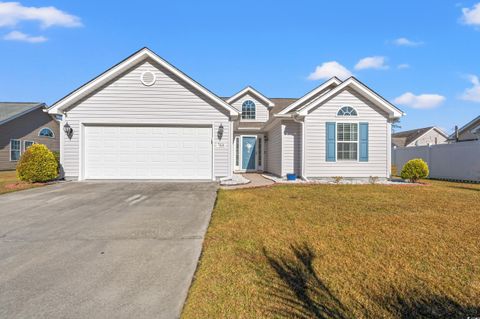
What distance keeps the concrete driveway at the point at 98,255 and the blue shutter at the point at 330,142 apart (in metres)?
7.39

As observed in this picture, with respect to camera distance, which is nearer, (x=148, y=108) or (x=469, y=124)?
(x=148, y=108)

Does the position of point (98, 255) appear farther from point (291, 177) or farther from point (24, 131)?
point (24, 131)

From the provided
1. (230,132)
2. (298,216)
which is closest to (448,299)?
(298,216)

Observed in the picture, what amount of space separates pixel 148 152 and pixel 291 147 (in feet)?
22.2

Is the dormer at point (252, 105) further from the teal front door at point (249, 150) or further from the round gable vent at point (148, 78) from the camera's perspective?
the round gable vent at point (148, 78)

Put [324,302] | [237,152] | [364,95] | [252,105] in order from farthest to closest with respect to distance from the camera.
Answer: [252,105]
[237,152]
[364,95]
[324,302]

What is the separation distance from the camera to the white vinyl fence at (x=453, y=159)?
44.4 feet

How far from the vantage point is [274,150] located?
15.3 metres

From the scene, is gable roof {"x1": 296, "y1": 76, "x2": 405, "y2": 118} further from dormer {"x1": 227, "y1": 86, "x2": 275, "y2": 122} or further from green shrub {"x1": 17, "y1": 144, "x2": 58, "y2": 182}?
green shrub {"x1": 17, "y1": 144, "x2": 58, "y2": 182}

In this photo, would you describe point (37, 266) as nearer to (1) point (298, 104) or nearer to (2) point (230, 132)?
(2) point (230, 132)

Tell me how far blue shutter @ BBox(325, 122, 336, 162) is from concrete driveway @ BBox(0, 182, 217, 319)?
7.39 metres

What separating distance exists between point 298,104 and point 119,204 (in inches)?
388

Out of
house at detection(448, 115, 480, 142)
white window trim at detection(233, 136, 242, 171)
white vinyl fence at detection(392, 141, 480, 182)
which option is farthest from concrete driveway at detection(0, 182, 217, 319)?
house at detection(448, 115, 480, 142)

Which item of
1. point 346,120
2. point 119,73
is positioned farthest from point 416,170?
point 119,73
